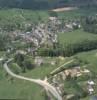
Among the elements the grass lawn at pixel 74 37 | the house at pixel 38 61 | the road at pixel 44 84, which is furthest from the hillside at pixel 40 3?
the road at pixel 44 84

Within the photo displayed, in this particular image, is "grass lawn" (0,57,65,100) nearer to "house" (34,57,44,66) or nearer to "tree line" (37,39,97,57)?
"house" (34,57,44,66)

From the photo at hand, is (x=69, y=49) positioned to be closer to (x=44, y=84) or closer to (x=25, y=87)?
(x=44, y=84)

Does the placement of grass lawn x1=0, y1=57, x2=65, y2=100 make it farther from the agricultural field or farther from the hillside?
the hillside

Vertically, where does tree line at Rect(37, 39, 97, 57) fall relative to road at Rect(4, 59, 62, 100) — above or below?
below

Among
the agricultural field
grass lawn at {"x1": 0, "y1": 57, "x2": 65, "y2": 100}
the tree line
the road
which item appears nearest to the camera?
the road

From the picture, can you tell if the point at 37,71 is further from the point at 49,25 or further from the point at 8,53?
the point at 49,25

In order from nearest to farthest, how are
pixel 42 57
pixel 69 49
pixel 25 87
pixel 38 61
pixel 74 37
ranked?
pixel 25 87, pixel 38 61, pixel 42 57, pixel 69 49, pixel 74 37

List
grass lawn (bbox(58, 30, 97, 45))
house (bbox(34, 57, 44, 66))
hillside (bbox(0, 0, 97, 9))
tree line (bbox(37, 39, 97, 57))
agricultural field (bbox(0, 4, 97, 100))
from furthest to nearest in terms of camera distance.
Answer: hillside (bbox(0, 0, 97, 9))
grass lawn (bbox(58, 30, 97, 45))
tree line (bbox(37, 39, 97, 57))
house (bbox(34, 57, 44, 66))
agricultural field (bbox(0, 4, 97, 100))

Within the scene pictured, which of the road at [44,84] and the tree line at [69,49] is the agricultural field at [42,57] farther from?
the road at [44,84]

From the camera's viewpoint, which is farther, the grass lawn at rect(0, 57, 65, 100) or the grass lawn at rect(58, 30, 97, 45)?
the grass lawn at rect(58, 30, 97, 45)

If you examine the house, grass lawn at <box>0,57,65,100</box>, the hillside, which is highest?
the house

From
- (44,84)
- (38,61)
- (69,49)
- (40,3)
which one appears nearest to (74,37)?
(69,49)

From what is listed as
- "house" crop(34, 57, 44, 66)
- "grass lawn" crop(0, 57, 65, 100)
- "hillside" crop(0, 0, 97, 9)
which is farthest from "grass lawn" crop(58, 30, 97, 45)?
"hillside" crop(0, 0, 97, 9)

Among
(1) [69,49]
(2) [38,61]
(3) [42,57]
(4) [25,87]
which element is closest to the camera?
(4) [25,87]
